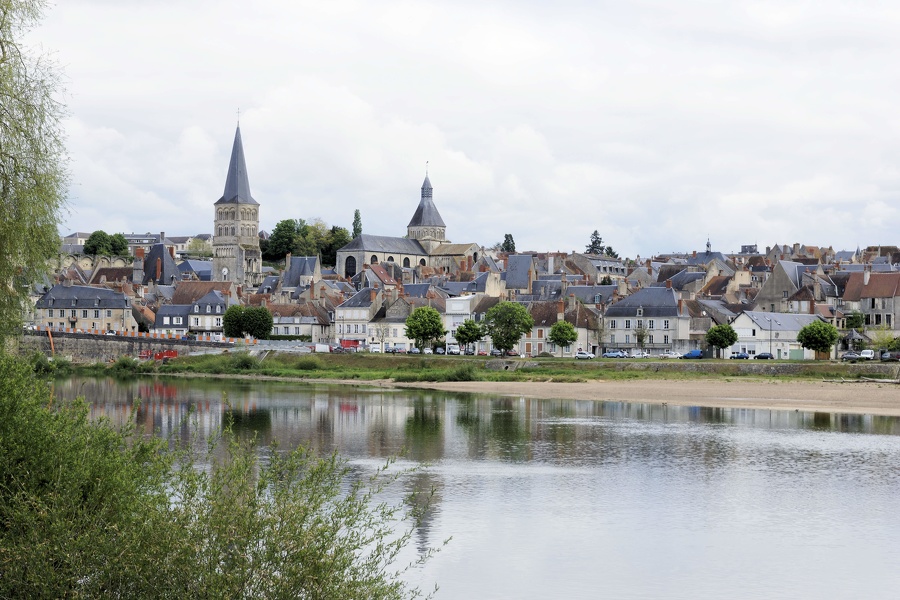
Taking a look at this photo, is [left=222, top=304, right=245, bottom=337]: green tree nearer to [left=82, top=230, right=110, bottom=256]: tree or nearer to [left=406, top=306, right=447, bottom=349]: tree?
[left=406, top=306, right=447, bottom=349]: tree

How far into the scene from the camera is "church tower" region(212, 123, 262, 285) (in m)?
132

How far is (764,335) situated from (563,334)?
37.2ft

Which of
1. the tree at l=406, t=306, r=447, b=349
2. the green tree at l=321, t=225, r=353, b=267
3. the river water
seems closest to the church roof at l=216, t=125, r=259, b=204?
the green tree at l=321, t=225, r=353, b=267

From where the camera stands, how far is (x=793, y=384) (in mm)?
53469

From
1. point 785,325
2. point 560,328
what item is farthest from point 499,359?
point 785,325

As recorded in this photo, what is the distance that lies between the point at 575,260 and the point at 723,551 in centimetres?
9998

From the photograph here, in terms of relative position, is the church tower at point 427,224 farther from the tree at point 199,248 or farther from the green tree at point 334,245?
the tree at point 199,248

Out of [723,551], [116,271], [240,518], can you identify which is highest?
[116,271]

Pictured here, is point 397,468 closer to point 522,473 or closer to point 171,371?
point 522,473

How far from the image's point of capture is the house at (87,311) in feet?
269

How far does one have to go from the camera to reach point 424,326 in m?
69.9

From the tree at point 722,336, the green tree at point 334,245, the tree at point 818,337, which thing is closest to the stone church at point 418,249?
the green tree at point 334,245

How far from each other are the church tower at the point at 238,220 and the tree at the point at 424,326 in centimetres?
6212

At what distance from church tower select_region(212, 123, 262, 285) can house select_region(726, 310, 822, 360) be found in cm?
7408
